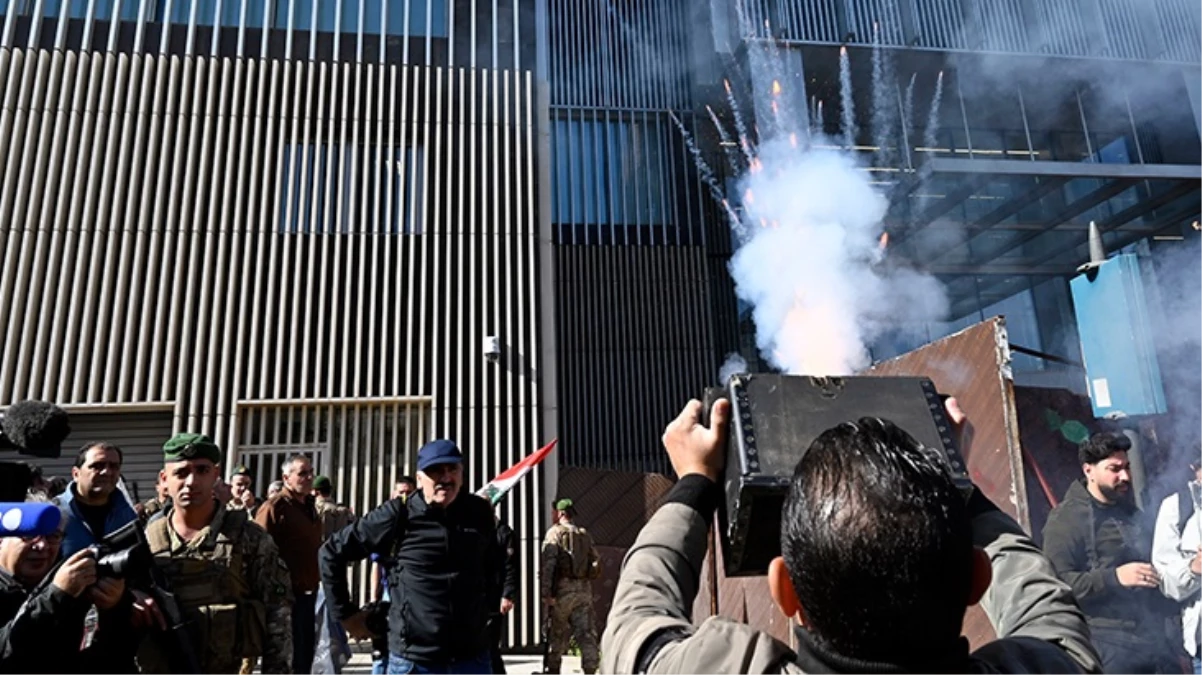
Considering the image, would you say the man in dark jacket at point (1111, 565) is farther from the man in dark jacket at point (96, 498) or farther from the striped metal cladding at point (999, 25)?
the striped metal cladding at point (999, 25)

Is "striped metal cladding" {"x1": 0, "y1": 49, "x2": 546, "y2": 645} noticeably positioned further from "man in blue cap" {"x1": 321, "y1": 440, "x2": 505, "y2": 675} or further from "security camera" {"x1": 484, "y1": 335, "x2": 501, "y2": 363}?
"man in blue cap" {"x1": 321, "y1": 440, "x2": 505, "y2": 675}

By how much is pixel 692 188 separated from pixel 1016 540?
51.5 feet

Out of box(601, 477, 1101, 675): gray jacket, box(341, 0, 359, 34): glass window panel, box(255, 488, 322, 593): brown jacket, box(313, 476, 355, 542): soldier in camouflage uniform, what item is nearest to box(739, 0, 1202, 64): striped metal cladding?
Result: box(341, 0, 359, 34): glass window panel

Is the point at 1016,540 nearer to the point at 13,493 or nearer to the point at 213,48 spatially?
the point at 13,493

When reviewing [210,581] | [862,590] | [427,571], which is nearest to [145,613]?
[210,581]

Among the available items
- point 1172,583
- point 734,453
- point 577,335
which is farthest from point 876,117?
point 734,453

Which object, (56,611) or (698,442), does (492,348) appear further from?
(698,442)

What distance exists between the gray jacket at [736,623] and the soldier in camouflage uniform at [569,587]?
659 cm

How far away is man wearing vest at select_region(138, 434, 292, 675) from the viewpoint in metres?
3.20

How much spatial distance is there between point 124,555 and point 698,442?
1.97m

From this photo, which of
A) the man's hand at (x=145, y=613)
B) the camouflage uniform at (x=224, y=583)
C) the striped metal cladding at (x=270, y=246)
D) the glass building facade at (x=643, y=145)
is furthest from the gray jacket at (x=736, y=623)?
the glass building facade at (x=643, y=145)

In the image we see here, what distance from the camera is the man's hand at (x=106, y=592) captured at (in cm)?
241

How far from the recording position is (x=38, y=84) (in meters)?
10.2

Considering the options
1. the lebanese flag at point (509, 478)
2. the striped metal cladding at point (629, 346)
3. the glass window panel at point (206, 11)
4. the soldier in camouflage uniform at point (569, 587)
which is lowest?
the soldier in camouflage uniform at point (569, 587)
